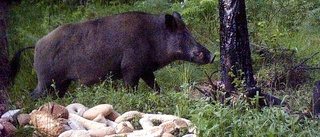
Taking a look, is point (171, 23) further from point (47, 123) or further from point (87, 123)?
point (47, 123)

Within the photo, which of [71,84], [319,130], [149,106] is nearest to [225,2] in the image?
[149,106]

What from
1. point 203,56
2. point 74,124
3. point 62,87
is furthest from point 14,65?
point 74,124

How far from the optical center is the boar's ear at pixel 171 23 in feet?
29.4

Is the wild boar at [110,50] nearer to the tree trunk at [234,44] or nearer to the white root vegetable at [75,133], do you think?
the tree trunk at [234,44]

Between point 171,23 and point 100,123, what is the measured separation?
353 cm

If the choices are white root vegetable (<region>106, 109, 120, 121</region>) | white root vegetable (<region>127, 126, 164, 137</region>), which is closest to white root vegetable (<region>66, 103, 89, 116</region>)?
white root vegetable (<region>106, 109, 120, 121</region>)

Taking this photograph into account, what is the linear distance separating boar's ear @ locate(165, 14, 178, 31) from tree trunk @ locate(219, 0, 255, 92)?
2.29 meters

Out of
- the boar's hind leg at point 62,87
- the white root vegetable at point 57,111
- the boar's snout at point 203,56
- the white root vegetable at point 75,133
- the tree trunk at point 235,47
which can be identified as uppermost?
the tree trunk at point 235,47

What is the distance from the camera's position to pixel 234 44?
665cm

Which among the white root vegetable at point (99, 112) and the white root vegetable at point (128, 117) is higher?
the white root vegetable at point (99, 112)

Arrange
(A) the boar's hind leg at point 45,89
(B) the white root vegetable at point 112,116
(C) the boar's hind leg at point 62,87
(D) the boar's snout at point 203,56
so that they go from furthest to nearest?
(D) the boar's snout at point 203,56 < (C) the boar's hind leg at point 62,87 < (A) the boar's hind leg at point 45,89 < (B) the white root vegetable at point 112,116

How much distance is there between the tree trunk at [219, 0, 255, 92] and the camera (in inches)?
260

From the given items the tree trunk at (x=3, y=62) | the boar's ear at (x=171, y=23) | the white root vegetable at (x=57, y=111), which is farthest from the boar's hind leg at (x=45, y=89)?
the white root vegetable at (x=57, y=111)

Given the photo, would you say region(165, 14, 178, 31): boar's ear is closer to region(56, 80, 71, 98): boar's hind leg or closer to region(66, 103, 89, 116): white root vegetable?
region(56, 80, 71, 98): boar's hind leg
